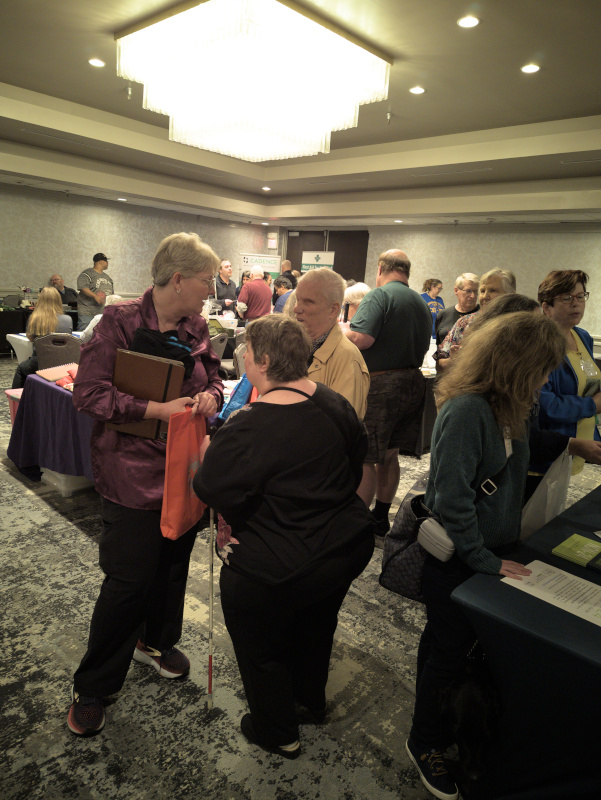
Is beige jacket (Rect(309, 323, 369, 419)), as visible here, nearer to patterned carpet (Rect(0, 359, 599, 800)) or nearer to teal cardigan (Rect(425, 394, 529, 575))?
teal cardigan (Rect(425, 394, 529, 575))

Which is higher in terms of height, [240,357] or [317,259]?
[317,259]

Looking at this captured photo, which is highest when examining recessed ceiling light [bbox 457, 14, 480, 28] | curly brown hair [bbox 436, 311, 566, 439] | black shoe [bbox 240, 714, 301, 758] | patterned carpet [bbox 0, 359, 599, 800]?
recessed ceiling light [bbox 457, 14, 480, 28]

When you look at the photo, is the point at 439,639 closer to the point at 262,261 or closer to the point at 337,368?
the point at 337,368

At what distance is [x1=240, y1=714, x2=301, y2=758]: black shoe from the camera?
1.58 metres

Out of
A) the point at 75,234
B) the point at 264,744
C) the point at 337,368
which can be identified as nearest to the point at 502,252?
the point at 75,234

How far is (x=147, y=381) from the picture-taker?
5.11 ft

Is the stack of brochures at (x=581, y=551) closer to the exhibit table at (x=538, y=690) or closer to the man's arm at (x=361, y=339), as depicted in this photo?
the exhibit table at (x=538, y=690)

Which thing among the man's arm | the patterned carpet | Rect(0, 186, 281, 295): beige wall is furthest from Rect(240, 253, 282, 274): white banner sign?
the patterned carpet

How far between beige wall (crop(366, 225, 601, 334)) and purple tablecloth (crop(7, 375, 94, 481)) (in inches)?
321

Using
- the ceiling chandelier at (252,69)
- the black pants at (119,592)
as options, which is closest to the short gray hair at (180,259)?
the black pants at (119,592)

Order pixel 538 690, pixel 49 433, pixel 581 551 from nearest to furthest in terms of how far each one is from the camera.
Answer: pixel 538 690 < pixel 581 551 < pixel 49 433

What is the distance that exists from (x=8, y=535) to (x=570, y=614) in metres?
2.83

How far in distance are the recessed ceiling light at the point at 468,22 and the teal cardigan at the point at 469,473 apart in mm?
3585

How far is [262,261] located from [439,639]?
34.9 ft
